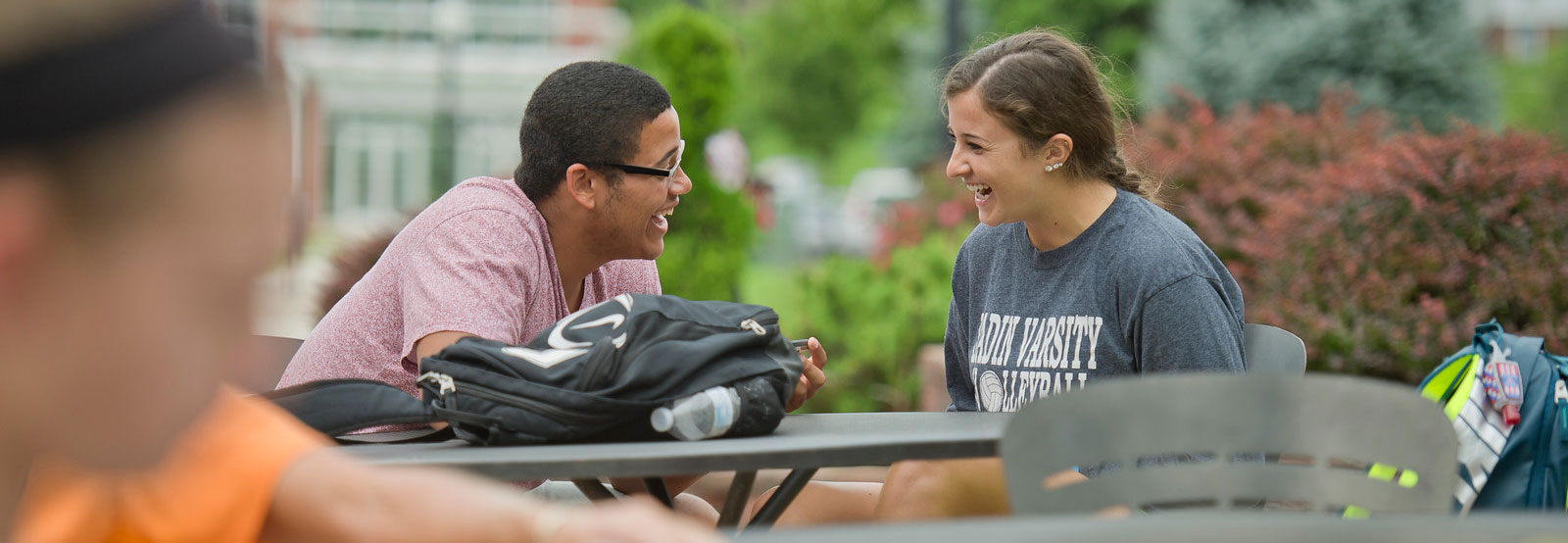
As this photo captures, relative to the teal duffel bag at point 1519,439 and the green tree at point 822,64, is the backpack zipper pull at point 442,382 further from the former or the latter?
the green tree at point 822,64

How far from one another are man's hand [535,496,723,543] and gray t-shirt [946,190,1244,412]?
1561 millimetres

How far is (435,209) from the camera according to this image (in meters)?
2.68

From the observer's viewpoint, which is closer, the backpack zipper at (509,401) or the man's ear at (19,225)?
the man's ear at (19,225)

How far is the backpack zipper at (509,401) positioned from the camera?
2.01m

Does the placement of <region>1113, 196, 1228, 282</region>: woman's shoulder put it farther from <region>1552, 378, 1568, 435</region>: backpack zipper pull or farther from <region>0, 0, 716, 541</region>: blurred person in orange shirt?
<region>0, 0, 716, 541</region>: blurred person in orange shirt

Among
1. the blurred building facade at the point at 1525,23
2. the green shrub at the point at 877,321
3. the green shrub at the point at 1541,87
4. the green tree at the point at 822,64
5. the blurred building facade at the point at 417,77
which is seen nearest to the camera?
the green shrub at the point at 877,321

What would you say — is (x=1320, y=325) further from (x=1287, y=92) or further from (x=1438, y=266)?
(x=1287, y=92)

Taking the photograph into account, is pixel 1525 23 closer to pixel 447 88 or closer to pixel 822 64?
pixel 822 64

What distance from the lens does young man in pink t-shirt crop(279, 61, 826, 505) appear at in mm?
2477

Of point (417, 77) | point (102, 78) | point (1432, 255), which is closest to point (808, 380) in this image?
point (102, 78)

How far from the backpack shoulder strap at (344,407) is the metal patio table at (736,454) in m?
0.04

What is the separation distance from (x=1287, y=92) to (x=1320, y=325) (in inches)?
386

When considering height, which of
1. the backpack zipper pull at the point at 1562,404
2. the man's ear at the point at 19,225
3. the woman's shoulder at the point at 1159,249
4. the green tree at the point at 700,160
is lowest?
the green tree at the point at 700,160

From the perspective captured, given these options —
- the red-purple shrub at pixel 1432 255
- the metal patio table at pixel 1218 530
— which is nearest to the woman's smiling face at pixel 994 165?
the metal patio table at pixel 1218 530
